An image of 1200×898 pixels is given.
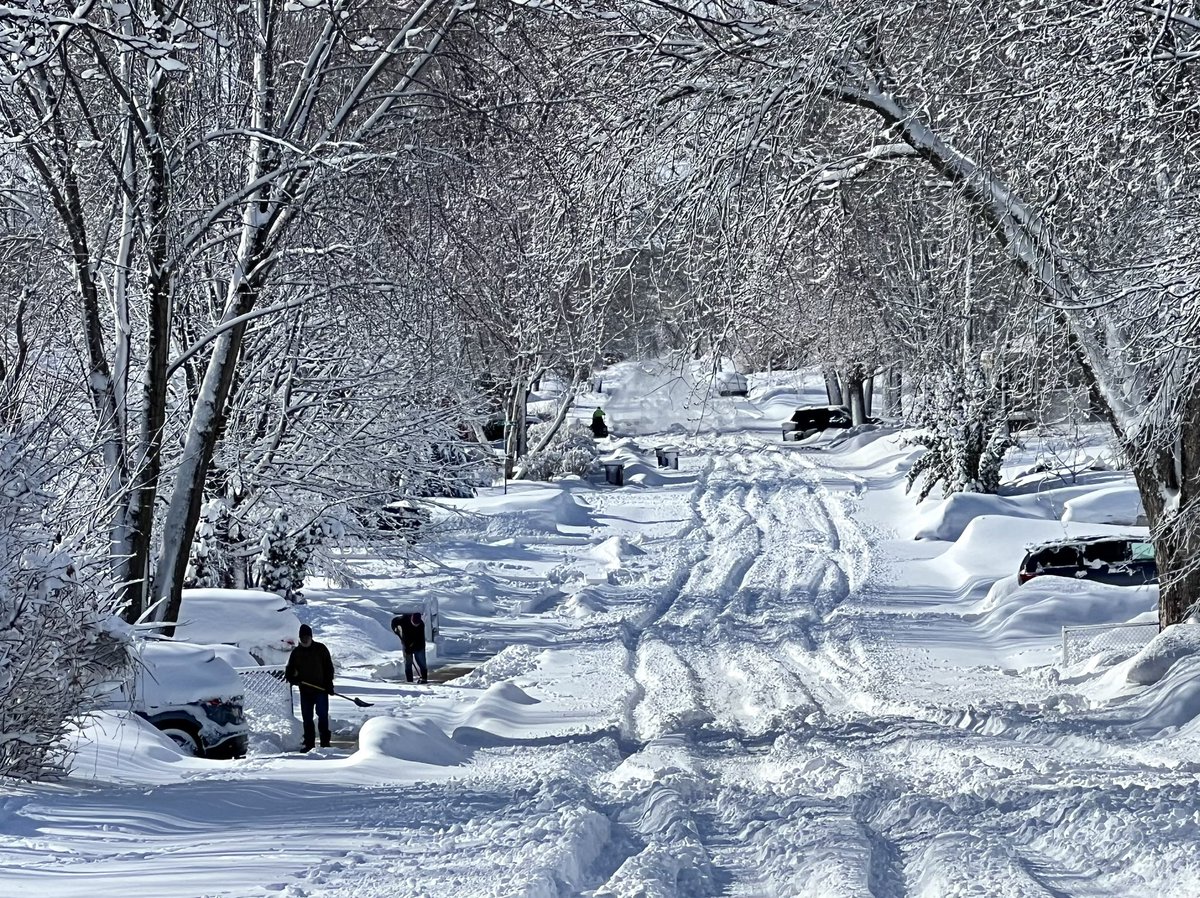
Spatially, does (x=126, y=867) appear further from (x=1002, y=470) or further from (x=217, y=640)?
(x=1002, y=470)

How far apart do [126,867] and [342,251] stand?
6511 mm

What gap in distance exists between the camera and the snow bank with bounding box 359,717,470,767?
11242 mm

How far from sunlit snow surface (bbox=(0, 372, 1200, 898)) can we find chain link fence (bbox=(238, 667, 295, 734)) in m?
0.42

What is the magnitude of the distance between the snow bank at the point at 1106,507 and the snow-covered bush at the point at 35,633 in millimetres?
24085

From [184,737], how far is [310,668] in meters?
1.53

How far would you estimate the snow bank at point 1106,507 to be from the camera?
29641mm

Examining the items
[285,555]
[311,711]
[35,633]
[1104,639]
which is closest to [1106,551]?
[1104,639]

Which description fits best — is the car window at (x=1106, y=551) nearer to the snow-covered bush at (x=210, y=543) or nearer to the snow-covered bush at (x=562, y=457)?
the snow-covered bush at (x=210, y=543)

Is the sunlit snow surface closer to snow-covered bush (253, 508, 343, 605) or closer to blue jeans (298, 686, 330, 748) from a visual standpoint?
blue jeans (298, 686, 330, 748)

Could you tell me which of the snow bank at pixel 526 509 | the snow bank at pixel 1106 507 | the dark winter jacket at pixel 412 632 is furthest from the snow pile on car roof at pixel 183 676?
the snow bank at pixel 1106 507

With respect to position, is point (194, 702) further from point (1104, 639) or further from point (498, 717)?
point (1104, 639)

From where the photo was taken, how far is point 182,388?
19.5 m

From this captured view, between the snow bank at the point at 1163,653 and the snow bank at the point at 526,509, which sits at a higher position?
the snow bank at the point at 526,509

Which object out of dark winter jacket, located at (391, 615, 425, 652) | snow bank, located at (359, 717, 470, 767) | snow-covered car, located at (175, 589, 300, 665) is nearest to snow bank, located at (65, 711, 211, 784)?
snow bank, located at (359, 717, 470, 767)
